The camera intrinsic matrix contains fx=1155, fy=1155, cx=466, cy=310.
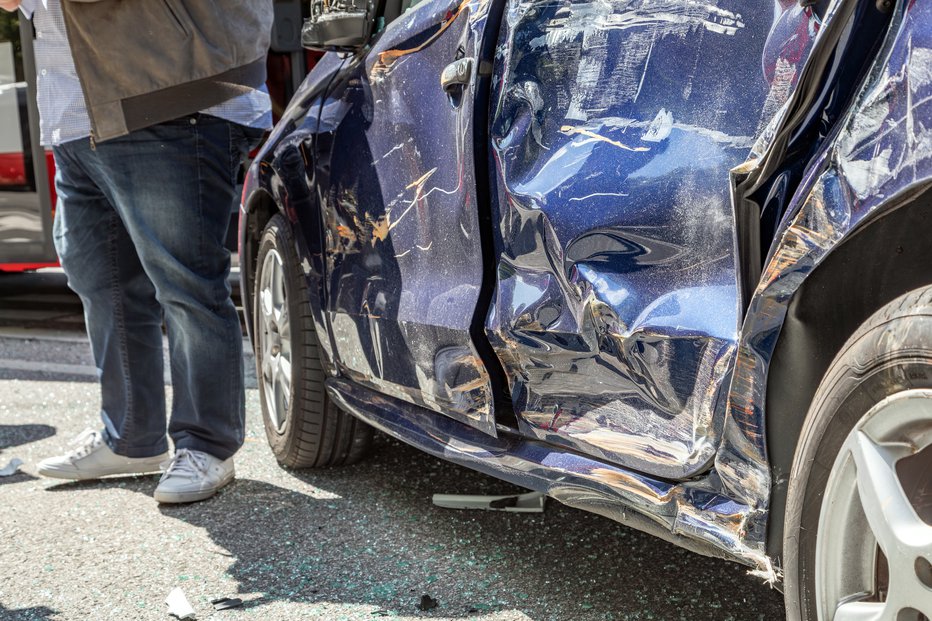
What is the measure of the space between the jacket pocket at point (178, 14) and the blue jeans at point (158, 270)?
255 mm

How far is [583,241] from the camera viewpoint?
6.48ft

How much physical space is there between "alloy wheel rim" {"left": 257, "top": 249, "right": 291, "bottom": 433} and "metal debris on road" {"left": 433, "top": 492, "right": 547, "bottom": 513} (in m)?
0.61

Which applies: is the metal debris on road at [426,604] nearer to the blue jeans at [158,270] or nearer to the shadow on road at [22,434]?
the blue jeans at [158,270]

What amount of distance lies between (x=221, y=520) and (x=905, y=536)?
7.18 ft

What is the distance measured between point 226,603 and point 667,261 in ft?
4.39

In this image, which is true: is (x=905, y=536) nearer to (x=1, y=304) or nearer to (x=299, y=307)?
(x=299, y=307)

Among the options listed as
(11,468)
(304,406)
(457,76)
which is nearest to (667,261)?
(457,76)

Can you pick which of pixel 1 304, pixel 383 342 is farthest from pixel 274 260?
pixel 1 304

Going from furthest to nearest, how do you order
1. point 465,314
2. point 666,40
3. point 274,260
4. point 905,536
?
point 274,260 < point 465,314 < point 666,40 < point 905,536

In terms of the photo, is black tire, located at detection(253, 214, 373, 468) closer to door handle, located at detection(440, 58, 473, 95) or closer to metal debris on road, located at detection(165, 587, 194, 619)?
metal debris on road, located at detection(165, 587, 194, 619)

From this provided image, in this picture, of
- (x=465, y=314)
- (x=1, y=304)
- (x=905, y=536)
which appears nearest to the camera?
(x=905, y=536)

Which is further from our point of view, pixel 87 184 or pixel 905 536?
pixel 87 184

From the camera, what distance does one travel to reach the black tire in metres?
3.35

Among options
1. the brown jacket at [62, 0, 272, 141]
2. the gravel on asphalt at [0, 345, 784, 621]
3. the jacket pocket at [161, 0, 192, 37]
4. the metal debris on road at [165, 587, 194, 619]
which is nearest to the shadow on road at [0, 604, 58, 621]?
the gravel on asphalt at [0, 345, 784, 621]
